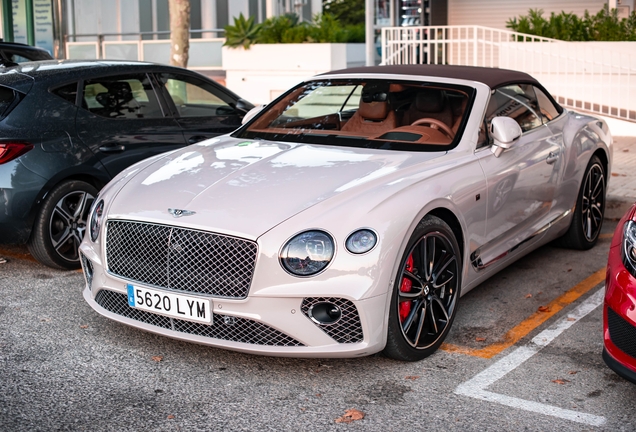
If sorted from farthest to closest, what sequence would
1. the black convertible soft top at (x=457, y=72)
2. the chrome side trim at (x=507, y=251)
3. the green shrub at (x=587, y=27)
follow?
1. the green shrub at (x=587, y=27)
2. the black convertible soft top at (x=457, y=72)
3. the chrome side trim at (x=507, y=251)

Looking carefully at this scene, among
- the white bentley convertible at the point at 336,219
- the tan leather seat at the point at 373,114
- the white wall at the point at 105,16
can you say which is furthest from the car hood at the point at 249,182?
the white wall at the point at 105,16

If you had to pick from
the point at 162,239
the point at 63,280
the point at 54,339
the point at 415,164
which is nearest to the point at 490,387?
the point at 415,164

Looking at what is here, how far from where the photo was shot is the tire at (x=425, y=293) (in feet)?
14.6

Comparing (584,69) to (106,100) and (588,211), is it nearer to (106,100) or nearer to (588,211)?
(588,211)

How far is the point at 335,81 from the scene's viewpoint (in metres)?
6.32

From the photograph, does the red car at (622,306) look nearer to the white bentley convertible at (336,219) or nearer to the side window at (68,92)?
the white bentley convertible at (336,219)

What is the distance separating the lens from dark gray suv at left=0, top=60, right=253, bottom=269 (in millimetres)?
6152

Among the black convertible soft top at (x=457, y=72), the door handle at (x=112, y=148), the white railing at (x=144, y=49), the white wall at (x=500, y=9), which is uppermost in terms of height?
the white wall at (x=500, y=9)

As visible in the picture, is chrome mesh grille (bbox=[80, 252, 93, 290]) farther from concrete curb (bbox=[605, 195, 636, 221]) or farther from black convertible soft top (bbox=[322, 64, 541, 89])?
concrete curb (bbox=[605, 195, 636, 221])

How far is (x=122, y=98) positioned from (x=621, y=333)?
4.64 metres

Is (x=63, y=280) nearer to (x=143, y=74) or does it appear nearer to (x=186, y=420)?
(x=143, y=74)

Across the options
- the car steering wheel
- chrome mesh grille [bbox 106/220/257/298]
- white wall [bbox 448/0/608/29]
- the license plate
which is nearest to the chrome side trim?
the car steering wheel

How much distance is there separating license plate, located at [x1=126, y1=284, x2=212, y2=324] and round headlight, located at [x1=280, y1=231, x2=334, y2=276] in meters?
0.47

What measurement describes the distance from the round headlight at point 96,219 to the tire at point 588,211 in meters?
3.76
